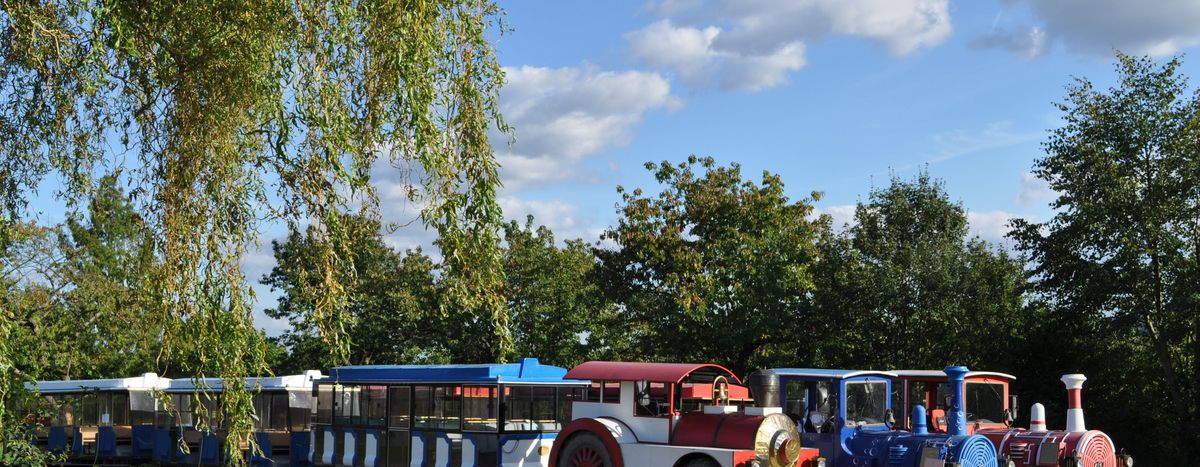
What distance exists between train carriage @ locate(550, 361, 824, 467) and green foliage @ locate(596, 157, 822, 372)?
14.8 m

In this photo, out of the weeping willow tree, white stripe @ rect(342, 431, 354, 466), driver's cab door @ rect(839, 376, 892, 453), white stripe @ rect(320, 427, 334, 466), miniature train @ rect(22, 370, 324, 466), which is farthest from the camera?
miniature train @ rect(22, 370, 324, 466)

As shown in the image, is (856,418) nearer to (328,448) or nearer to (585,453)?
(585,453)

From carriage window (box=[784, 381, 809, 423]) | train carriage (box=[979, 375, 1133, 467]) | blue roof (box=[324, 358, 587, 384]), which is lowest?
train carriage (box=[979, 375, 1133, 467])

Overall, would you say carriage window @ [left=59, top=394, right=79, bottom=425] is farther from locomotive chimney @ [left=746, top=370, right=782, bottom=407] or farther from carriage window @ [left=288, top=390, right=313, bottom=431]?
locomotive chimney @ [left=746, top=370, right=782, bottom=407]

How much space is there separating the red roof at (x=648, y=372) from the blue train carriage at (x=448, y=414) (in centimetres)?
43

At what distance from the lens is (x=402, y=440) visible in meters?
18.1

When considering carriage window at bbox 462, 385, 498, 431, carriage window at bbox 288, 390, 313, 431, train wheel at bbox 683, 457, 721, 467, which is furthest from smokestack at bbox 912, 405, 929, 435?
carriage window at bbox 288, 390, 313, 431

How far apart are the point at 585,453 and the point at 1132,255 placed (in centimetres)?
1701

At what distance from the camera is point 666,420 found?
1560 cm

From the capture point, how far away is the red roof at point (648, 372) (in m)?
15.5

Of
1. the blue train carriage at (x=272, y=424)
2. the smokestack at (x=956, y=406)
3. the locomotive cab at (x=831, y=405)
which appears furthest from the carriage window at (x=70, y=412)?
the smokestack at (x=956, y=406)

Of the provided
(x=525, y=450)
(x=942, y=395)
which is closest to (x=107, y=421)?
(x=525, y=450)

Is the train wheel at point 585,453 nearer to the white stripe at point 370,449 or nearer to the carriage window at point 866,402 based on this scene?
the carriage window at point 866,402

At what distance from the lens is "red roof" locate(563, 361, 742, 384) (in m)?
15.5
